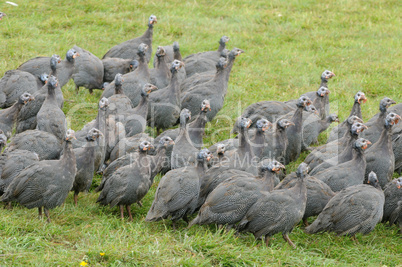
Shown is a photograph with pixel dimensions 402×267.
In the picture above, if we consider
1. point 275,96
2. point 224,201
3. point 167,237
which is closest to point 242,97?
point 275,96

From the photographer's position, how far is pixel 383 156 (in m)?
7.30

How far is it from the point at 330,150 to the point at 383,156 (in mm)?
688

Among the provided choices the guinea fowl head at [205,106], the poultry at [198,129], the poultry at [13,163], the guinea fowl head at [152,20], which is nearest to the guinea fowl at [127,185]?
the poultry at [13,163]

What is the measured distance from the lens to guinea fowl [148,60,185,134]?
867cm

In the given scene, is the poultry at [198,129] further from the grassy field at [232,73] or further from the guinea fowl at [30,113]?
the guinea fowl at [30,113]

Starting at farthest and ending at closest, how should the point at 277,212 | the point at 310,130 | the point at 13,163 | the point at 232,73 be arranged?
the point at 232,73 < the point at 310,130 < the point at 13,163 < the point at 277,212

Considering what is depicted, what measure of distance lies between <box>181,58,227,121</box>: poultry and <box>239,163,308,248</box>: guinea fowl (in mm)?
2881

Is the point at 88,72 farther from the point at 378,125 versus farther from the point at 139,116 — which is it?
the point at 378,125

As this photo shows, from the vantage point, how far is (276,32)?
41.2 ft

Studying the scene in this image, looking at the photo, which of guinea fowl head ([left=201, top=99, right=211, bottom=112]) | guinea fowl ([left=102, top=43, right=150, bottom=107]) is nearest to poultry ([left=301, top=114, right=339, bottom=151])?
guinea fowl head ([left=201, top=99, right=211, bottom=112])

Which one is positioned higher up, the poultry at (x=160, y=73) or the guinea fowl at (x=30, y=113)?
the poultry at (x=160, y=73)

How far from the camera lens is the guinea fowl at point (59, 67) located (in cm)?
916

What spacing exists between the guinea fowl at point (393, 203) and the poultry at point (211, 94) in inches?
120

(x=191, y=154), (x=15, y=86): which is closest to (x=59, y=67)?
(x=15, y=86)
